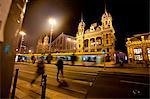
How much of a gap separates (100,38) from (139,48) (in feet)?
64.3

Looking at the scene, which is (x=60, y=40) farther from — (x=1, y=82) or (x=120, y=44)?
(x=1, y=82)

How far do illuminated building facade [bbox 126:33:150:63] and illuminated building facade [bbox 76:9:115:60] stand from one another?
24.6 feet

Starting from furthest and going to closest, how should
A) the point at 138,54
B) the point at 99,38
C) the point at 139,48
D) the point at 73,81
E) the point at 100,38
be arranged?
the point at 99,38
the point at 100,38
the point at 138,54
the point at 139,48
the point at 73,81

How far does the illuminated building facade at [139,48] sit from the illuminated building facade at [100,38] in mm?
7508

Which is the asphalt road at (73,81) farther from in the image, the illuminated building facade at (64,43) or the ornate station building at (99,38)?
the illuminated building facade at (64,43)

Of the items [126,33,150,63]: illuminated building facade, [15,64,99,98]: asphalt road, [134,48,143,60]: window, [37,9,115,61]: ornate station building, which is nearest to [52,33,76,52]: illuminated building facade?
[37,9,115,61]: ornate station building

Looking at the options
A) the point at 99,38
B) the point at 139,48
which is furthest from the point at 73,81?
the point at 99,38

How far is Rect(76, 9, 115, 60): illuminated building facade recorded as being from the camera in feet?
147

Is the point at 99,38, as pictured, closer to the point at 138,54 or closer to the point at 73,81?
the point at 138,54

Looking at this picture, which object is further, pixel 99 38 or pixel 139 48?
pixel 99 38

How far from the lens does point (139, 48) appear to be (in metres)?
32.8

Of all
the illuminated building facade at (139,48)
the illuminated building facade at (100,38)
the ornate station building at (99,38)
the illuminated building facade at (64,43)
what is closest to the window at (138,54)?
the illuminated building facade at (139,48)

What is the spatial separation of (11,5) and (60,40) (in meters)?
83.5

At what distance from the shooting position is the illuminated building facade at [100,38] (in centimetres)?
4475
